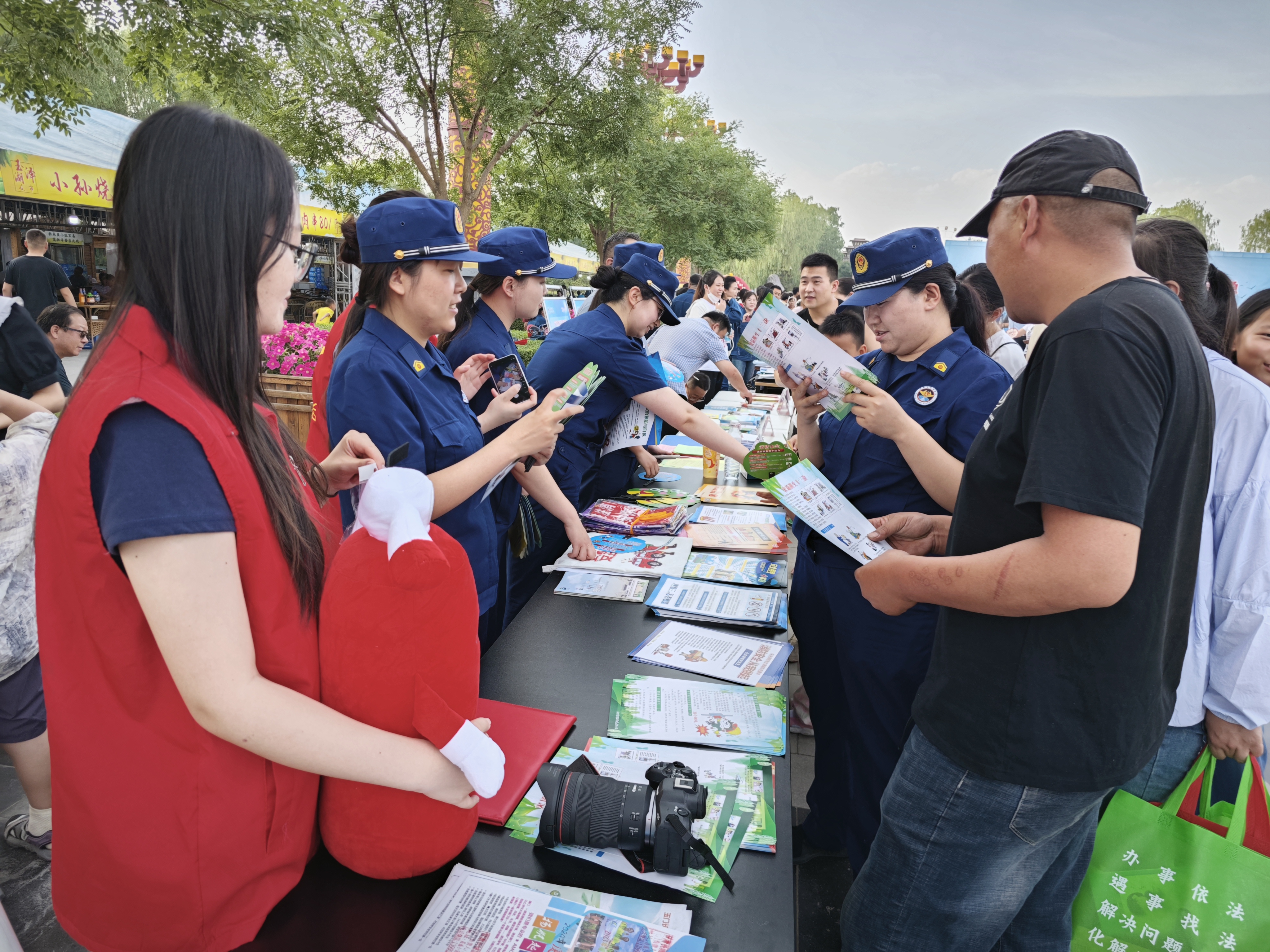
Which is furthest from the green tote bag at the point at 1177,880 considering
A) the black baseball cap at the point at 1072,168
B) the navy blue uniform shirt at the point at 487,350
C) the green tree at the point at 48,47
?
the green tree at the point at 48,47

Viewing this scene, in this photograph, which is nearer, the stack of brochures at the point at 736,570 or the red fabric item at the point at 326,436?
the red fabric item at the point at 326,436

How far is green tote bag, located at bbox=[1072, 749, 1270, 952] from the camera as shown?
1.40 metres

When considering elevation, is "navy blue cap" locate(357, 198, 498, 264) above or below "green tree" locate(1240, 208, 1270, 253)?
below

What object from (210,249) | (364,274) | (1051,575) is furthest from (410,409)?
(1051,575)

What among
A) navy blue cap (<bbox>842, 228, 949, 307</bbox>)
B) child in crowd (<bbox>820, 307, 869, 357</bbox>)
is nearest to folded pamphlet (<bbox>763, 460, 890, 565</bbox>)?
navy blue cap (<bbox>842, 228, 949, 307</bbox>)

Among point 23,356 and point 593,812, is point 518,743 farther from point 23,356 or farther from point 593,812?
point 23,356

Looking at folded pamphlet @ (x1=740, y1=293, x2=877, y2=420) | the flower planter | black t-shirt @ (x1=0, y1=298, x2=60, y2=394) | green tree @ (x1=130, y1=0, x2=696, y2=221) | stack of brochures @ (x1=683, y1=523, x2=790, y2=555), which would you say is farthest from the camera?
green tree @ (x1=130, y1=0, x2=696, y2=221)

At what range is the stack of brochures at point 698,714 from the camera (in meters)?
1.48

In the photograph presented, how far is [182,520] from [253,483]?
0.10 metres

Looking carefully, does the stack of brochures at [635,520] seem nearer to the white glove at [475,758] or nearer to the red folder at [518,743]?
the red folder at [518,743]

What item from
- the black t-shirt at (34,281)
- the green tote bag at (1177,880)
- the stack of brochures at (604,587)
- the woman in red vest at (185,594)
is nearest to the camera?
the woman in red vest at (185,594)

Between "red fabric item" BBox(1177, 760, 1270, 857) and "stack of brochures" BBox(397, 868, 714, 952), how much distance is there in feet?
3.93

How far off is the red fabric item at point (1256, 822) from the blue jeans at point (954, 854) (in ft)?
1.04

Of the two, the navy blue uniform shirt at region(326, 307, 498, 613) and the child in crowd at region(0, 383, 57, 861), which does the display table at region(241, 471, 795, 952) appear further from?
the child in crowd at region(0, 383, 57, 861)
